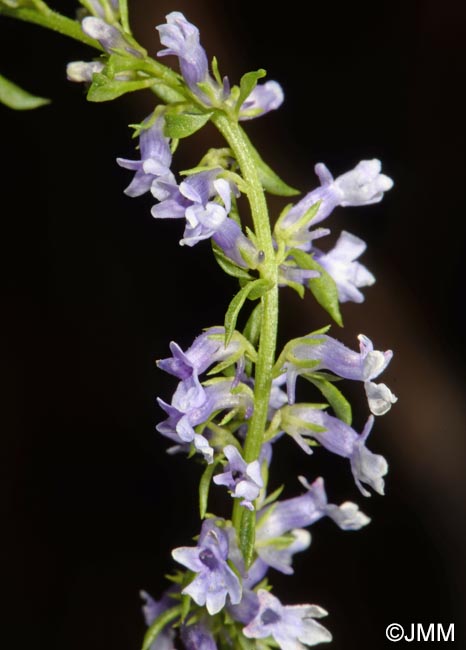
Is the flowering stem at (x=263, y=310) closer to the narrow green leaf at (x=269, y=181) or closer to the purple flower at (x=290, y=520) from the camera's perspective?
the narrow green leaf at (x=269, y=181)

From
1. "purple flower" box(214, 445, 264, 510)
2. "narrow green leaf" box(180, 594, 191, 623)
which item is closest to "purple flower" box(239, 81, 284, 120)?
"purple flower" box(214, 445, 264, 510)

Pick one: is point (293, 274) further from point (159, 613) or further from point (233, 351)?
point (159, 613)

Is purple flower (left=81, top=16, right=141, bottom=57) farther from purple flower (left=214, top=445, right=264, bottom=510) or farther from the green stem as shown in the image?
purple flower (left=214, top=445, right=264, bottom=510)

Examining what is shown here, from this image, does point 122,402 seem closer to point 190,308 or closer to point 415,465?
point 190,308

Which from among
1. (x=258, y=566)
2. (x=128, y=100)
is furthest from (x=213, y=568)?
(x=128, y=100)

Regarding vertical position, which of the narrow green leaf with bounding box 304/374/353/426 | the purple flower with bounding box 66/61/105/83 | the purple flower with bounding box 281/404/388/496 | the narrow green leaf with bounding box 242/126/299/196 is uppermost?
the purple flower with bounding box 66/61/105/83

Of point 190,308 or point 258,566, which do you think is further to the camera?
point 190,308

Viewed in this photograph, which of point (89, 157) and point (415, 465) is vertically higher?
point (89, 157)
